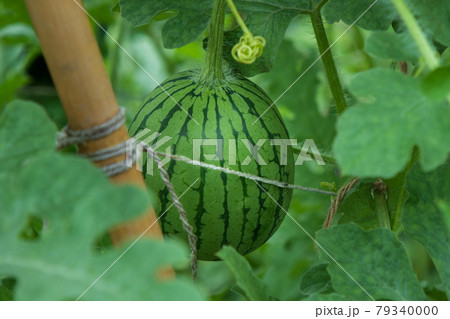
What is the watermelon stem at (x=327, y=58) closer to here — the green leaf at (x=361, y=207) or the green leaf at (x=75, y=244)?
the green leaf at (x=361, y=207)

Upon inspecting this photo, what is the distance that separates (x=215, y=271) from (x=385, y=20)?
5.02 feet

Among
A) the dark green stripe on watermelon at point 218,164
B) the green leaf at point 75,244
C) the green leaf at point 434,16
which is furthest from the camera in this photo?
the dark green stripe on watermelon at point 218,164

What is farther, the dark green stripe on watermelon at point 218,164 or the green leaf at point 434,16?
the dark green stripe on watermelon at point 218,164

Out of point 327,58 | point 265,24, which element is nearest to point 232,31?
point 265,24

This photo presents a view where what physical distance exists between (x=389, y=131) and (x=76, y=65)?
465mm

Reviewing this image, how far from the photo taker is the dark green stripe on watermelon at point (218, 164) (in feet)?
4.04

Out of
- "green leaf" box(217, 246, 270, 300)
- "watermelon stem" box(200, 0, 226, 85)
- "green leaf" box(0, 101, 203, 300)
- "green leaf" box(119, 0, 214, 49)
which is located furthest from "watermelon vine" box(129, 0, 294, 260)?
"green leaf" box(0, 101, 203, 300)

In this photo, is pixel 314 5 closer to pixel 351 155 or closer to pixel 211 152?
pixel 211 152

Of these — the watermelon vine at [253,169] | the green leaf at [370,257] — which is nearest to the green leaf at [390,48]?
the watermelon vine at [253,169]

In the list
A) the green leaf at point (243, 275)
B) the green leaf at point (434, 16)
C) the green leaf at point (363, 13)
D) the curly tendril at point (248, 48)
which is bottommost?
the green leaf at point (243, 275)

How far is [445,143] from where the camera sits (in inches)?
32.8

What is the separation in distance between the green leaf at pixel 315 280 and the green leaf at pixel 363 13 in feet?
1.64

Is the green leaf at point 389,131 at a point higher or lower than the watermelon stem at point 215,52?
lower

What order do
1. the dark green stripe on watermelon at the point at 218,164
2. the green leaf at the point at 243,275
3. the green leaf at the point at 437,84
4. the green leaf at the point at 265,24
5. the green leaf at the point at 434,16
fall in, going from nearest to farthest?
the green leaf at the point at 437,84 < the green leaf at the point at 243,275 < the green leaf at the point at 434,16 < the dark green stripe on watermelon at the point at 218,164 < the green leaf at the point at 265,24
